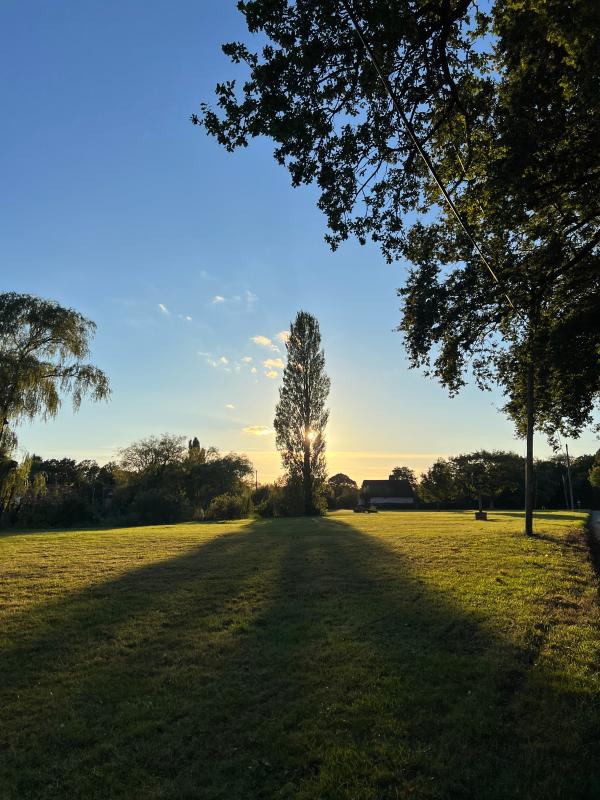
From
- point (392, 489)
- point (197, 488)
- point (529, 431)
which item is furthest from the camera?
point (392, 489)

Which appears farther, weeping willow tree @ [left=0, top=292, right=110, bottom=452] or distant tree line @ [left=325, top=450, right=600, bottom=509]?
distant tree line @ [left=325, top=450, right=600, bottom=509]

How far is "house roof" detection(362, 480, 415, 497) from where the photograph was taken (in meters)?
96.3

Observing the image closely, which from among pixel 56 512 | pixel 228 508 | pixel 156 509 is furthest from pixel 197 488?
pixel 56 512

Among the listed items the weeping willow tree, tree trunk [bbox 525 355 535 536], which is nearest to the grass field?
tree trunk [bbox 525 355 535 536]

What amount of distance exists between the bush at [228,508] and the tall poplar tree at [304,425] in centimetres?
558

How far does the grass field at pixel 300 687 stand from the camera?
380cm

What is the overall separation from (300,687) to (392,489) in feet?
310

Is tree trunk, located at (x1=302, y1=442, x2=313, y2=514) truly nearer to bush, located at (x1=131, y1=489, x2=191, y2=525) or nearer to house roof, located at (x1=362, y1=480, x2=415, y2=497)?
bush, located at (x1=131, y1=489, x2=191, y2=525)

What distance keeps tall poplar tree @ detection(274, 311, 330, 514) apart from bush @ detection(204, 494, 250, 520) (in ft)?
18.3

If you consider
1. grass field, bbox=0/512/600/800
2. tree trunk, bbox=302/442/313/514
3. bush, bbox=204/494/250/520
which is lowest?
bush, bbox=204/494/250/520

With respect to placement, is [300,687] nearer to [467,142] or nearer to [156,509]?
[467,142]

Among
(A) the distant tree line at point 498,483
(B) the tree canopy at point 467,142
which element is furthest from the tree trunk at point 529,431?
(A) the distant tree line at point 498,483

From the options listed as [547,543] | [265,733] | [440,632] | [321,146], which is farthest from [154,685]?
[547,543]

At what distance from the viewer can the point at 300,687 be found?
17.9 feet
